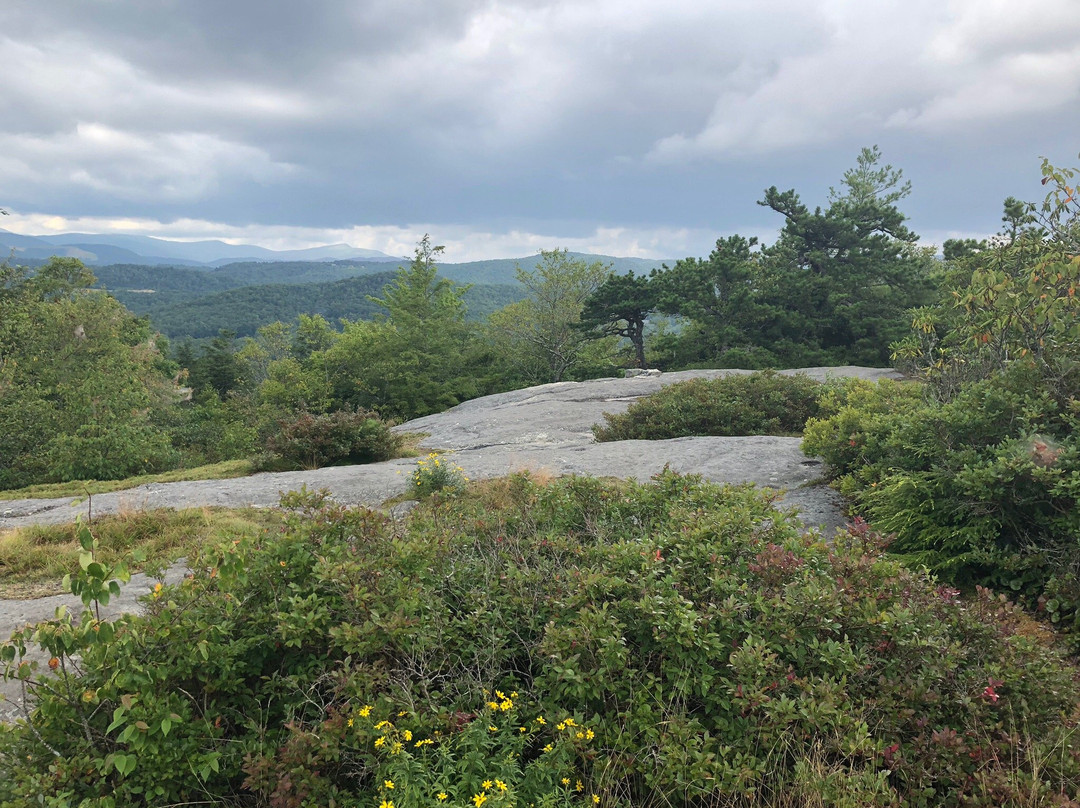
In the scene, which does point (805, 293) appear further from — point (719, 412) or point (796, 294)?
point (719, 412)

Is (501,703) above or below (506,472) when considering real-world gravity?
above

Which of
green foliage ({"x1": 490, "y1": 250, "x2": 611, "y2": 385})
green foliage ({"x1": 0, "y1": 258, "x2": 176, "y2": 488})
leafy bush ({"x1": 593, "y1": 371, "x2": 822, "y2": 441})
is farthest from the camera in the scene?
green foliage ({"x1": 490, "y1": 250, "x2": 611, "y2": 385})

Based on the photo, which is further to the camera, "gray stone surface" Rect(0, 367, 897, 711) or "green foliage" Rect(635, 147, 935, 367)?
"green foliage" Rect(635, 147, 935, 367)

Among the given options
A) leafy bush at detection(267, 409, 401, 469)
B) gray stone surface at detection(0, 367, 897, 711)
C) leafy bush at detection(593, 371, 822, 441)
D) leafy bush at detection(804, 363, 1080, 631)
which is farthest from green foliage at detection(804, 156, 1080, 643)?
leafy bush at detection(267, 409, 401, 469)

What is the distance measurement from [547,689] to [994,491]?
12.9 feet

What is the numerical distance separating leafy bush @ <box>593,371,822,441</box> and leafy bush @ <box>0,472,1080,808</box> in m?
8.36

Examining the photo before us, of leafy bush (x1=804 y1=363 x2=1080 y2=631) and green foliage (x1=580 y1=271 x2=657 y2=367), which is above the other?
green foliage (x1=580 y1=271 x2=657 y2=367)

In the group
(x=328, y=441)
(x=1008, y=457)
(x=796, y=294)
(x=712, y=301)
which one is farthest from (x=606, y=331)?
(x=1008, y=457)

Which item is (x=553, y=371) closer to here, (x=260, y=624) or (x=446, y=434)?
A: (x=446, y=434)

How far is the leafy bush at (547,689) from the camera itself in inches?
95.0

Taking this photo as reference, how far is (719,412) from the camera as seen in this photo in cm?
1185

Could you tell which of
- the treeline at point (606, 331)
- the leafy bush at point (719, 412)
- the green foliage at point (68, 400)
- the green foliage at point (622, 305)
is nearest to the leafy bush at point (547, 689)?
the leafy bush at point (719, 412)

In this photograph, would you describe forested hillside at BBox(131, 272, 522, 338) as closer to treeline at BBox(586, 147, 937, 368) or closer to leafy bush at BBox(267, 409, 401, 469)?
treeline at BBox(586, 147, 937, 368)

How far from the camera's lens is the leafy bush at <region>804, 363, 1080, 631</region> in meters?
4.36
